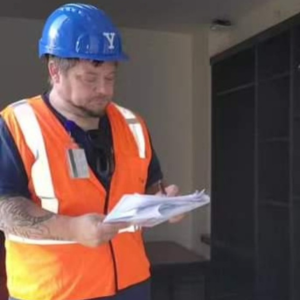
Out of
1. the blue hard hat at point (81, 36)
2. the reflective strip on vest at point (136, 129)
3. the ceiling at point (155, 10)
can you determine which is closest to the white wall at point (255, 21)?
the ceiling at point (155, 10)

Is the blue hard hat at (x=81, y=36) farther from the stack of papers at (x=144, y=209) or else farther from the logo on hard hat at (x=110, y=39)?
the stack of papers at (x=144, y=209)

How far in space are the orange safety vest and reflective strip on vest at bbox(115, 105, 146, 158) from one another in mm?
86

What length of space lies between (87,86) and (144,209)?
1.16 ft

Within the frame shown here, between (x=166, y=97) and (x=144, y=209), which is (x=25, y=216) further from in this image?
(x=166, y=97)

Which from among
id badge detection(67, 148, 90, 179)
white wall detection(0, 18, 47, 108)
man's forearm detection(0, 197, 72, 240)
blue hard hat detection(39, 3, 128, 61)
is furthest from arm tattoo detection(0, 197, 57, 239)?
white wall detection(0, 18, 47, 108)

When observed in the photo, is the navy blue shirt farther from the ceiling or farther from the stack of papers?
the ceiling

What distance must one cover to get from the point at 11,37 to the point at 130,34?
967mm

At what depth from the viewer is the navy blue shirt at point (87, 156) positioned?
131cm

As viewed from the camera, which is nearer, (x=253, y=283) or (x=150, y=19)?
(x=253, y=283)

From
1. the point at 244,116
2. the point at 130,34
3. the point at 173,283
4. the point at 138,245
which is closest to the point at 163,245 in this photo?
the point at 173,283

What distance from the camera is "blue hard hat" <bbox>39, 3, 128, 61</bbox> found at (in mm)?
1386

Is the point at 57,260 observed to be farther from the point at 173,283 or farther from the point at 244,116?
the point at 244,116

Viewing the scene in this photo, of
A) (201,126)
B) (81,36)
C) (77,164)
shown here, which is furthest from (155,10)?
(77,164)

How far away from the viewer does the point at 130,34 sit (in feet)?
16.0
